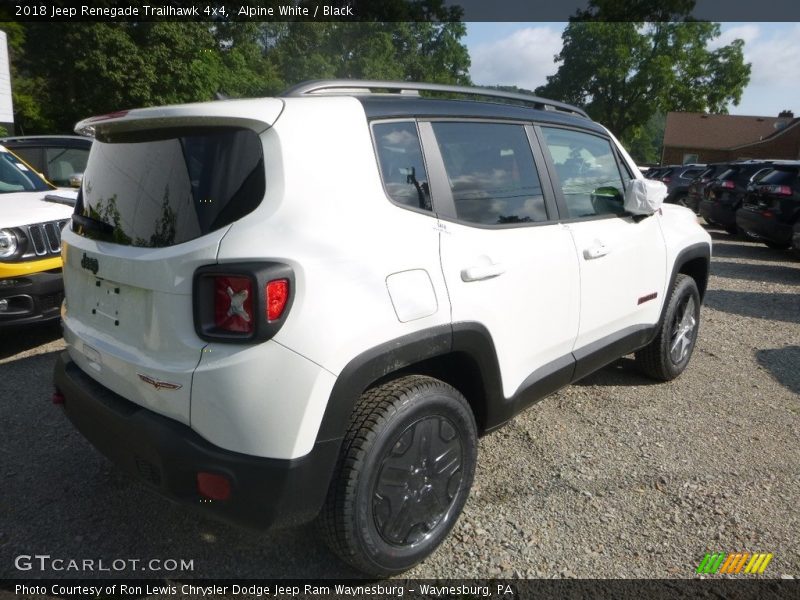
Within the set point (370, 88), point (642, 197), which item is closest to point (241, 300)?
point (370, 88)

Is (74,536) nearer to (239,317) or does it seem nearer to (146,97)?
(239,317)

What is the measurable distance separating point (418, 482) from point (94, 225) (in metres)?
1.65

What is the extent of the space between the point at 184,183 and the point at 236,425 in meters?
0.85

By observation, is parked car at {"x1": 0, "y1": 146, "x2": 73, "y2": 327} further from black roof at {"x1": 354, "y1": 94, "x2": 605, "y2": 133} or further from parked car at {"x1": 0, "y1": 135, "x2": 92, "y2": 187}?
black roof at {"x1": 354, "y1": 94, "x2": 605, "y2": 133}

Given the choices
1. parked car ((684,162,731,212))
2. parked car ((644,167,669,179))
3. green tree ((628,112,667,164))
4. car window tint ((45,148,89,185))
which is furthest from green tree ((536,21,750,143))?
car window tint ((45,148,89,185))

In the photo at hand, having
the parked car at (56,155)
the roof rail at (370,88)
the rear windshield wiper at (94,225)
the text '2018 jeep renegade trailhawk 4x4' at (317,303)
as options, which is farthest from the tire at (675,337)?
the parked car at (56,155)

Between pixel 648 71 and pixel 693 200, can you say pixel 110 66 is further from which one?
pixel 648 71

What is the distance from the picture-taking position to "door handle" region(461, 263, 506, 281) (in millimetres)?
2377

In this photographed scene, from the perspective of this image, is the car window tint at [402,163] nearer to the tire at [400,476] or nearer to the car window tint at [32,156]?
the tire at [400,476]

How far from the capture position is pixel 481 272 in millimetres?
2428

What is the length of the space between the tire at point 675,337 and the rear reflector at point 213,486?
10.4 ft

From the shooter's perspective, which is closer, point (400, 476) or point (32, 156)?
point (400, 476)

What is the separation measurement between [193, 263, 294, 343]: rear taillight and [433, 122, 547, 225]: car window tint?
0.93m

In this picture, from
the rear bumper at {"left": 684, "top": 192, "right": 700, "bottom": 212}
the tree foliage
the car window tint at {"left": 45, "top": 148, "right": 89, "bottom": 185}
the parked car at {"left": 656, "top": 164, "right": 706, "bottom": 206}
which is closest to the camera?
the car window tint at {"left": 45, "top": 148, "right": 89, "bottom": 185}
